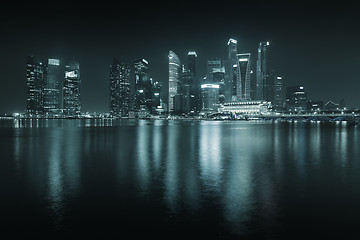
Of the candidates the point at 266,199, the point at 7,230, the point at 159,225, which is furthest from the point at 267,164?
the point at 7,230

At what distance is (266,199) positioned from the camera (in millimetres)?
13367

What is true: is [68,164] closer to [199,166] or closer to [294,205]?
[199,166]

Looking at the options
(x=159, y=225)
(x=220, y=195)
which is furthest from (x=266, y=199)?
(x=159, y=225)

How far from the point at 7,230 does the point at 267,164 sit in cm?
1929

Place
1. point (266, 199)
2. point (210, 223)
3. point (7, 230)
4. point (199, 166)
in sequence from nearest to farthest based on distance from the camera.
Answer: point (7, 230) → point (210, 223) → point (266, 199) → point (199, 166)

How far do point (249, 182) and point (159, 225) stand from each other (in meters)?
8.50

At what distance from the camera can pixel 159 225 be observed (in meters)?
10.2

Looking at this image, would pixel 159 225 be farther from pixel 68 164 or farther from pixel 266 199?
pixel 68 164

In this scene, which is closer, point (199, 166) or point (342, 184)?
point (342, 184)

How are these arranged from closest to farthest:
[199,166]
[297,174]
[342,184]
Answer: [342,184] < [297,174] < [199,166]

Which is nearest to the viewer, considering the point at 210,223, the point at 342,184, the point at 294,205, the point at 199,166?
the point at 210,223

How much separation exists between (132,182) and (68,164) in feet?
30.6

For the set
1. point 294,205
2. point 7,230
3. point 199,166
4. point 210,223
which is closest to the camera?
point 7,230

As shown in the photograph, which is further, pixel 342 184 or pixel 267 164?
pixel 267 164
